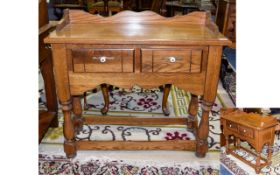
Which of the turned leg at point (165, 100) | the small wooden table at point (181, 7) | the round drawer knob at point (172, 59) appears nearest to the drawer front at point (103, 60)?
the round drawer knob at point (172, 59)

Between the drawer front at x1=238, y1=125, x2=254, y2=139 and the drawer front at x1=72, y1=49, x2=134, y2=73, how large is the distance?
73 cm

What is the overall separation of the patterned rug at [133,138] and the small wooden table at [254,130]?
21 cm

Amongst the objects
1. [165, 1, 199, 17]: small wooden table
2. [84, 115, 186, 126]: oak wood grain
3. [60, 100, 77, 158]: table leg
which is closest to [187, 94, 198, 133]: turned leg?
[84, 115, 186, 126]: oak wood grain

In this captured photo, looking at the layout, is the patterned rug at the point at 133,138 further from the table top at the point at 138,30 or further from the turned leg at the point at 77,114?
the table top at the point at 138,30

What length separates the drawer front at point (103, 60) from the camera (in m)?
1.50

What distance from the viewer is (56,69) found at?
153 centimetres

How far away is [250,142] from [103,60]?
938 millimetres

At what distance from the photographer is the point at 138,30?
168 centimetres

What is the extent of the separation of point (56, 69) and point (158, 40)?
56cm

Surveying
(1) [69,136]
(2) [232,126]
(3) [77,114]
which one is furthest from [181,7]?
(1) [69,136]

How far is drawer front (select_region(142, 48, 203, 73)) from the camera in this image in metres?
1.50
